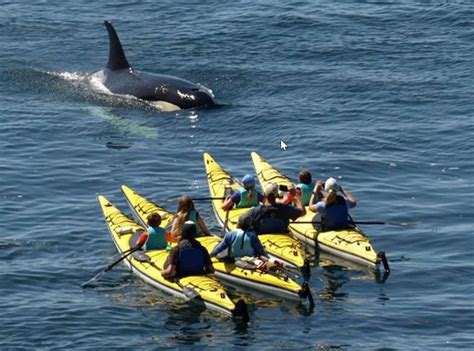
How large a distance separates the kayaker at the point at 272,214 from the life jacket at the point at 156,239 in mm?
2368

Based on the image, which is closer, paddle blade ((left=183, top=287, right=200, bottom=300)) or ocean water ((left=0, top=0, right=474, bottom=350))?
ocean water ((left=0, top=0, right=474, bottom=350))

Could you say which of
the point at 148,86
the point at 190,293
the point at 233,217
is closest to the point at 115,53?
the point at 148,86

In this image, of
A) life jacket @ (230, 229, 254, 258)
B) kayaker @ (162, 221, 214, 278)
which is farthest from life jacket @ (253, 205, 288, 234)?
kayaker @ (162, 221, 214, 278)

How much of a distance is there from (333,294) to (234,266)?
2.26m

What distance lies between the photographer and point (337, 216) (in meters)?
32.8

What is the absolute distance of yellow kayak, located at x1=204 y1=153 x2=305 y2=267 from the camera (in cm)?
3150

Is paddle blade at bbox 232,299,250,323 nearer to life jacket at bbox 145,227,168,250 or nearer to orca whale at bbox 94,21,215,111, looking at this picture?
life jacket at bbox 145,227,168,250

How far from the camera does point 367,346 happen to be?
2714 centimetres

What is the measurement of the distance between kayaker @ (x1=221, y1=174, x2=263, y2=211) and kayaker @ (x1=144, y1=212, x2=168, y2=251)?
309 centimetres

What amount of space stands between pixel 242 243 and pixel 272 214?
2.32m

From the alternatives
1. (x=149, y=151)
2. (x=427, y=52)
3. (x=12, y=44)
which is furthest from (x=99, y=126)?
(x=427, y=52)

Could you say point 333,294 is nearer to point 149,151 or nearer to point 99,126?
point 149,151

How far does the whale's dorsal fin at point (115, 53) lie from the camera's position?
45.3 m

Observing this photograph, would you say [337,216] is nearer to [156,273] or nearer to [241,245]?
[241,245]
